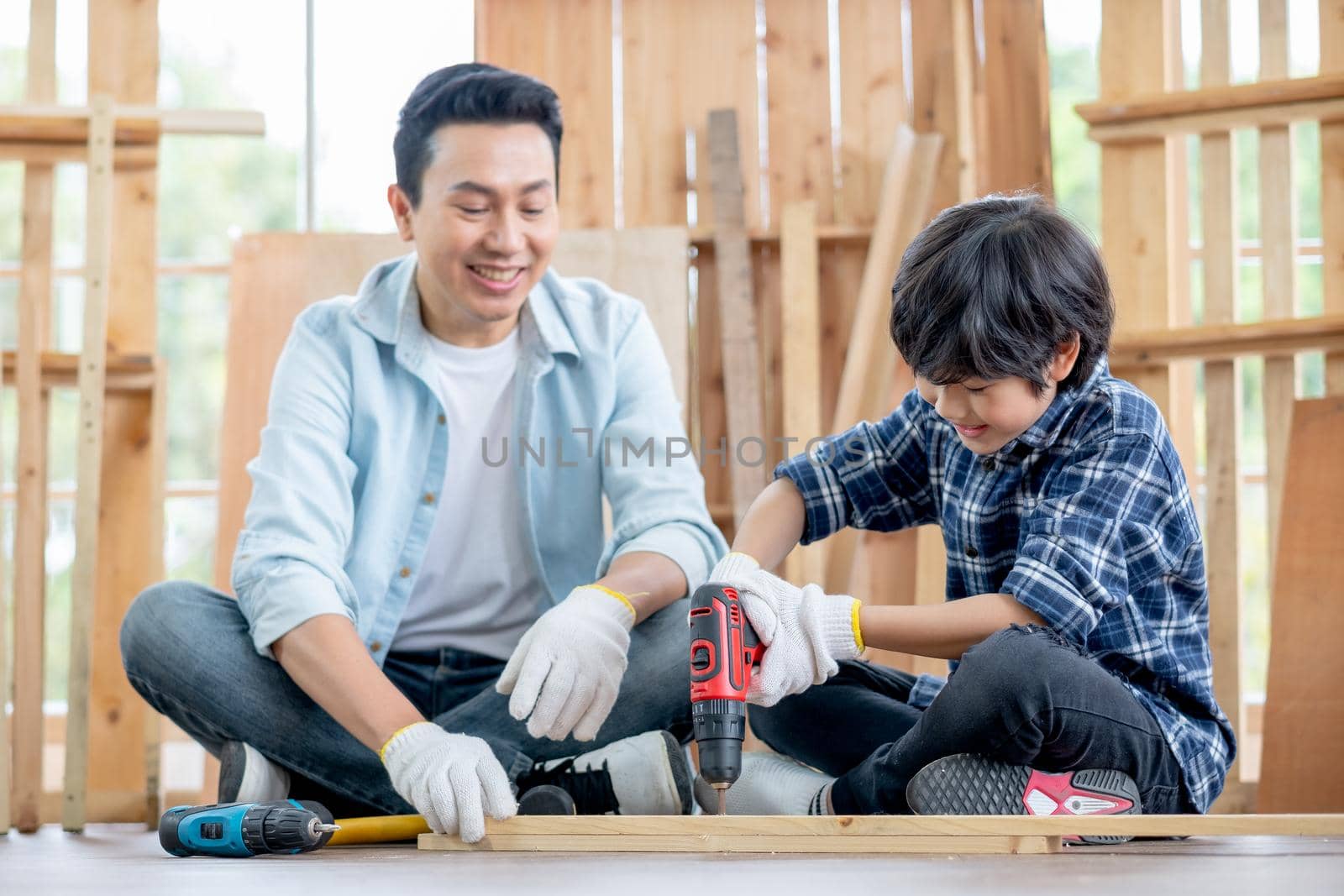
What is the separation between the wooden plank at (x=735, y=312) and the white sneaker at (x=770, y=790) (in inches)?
61.4

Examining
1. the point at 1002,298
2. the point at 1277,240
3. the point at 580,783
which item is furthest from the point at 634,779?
the point at 1277,240

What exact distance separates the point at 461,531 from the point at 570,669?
61 cm

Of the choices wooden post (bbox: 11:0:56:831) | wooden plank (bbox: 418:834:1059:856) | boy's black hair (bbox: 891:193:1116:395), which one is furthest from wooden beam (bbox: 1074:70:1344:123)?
wooden post (bbox: 11:0:56:831)

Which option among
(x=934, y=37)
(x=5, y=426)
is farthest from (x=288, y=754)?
(x=5, y=426)

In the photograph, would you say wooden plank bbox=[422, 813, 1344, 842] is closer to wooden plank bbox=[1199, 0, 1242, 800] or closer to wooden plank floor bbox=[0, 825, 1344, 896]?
wooden plank floor bbox=[0, 825, 1344, 896]

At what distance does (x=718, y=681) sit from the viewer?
64.2 inches

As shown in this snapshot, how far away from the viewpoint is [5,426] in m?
6.59

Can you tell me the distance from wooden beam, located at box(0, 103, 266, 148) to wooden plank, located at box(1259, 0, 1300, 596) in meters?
2.33

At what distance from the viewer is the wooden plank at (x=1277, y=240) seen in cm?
308

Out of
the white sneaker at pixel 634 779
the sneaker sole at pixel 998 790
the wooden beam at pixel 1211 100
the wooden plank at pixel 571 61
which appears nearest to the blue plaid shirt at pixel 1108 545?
the sneaker sole at pixel 998 790

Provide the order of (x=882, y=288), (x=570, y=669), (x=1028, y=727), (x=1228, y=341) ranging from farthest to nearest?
(x=882, y=288)
(x=1228, y=341)
(x=570, y=669)
(x=1028, y=727)

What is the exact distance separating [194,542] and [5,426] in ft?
3.71

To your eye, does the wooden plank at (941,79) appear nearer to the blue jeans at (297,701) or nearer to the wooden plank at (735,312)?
the wooden plank at (735,312)

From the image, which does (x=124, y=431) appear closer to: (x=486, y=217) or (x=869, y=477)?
(x=486, y=217)
